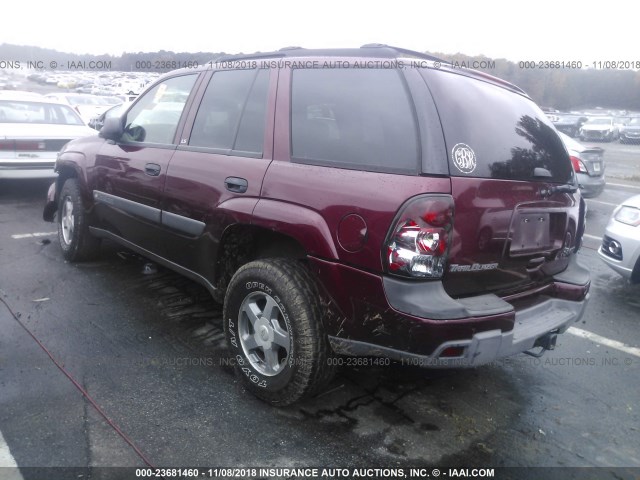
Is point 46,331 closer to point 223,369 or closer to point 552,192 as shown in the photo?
point 223,369

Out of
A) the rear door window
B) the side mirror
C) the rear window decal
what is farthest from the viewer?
the side mirror

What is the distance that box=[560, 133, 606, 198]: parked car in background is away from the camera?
9.14 meters

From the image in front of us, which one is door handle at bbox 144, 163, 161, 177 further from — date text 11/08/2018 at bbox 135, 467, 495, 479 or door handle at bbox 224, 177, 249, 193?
date text 11/08/2018 at bbox 135, 467, 495, 479

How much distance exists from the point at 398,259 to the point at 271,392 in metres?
1.11

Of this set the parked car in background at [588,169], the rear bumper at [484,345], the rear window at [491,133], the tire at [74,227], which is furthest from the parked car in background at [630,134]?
the tire at [74,227]

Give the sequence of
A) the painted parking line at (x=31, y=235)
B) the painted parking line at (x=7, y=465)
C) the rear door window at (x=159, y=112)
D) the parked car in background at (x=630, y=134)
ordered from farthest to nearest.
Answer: the parked car in background at (x=630, y=134), the painted parking line at (x=31, y=235), the rear door window at (x=159, y=112), the painted parking line at (x=7, y=465)

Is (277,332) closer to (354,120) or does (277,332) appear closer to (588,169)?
(354,120)

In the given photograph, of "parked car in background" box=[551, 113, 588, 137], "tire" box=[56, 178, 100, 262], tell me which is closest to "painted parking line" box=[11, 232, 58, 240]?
"tire" box=[56, 178, 100, 262]

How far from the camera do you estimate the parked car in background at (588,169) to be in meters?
9.14

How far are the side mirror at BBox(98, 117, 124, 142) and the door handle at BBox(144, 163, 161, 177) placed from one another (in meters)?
0.61

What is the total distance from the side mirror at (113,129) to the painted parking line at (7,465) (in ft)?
8.29

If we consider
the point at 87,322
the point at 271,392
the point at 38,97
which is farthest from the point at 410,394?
the point at 38,97

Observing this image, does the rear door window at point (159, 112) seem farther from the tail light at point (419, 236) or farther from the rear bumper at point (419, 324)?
the tail light at point (419, 236)

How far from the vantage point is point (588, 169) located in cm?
920
